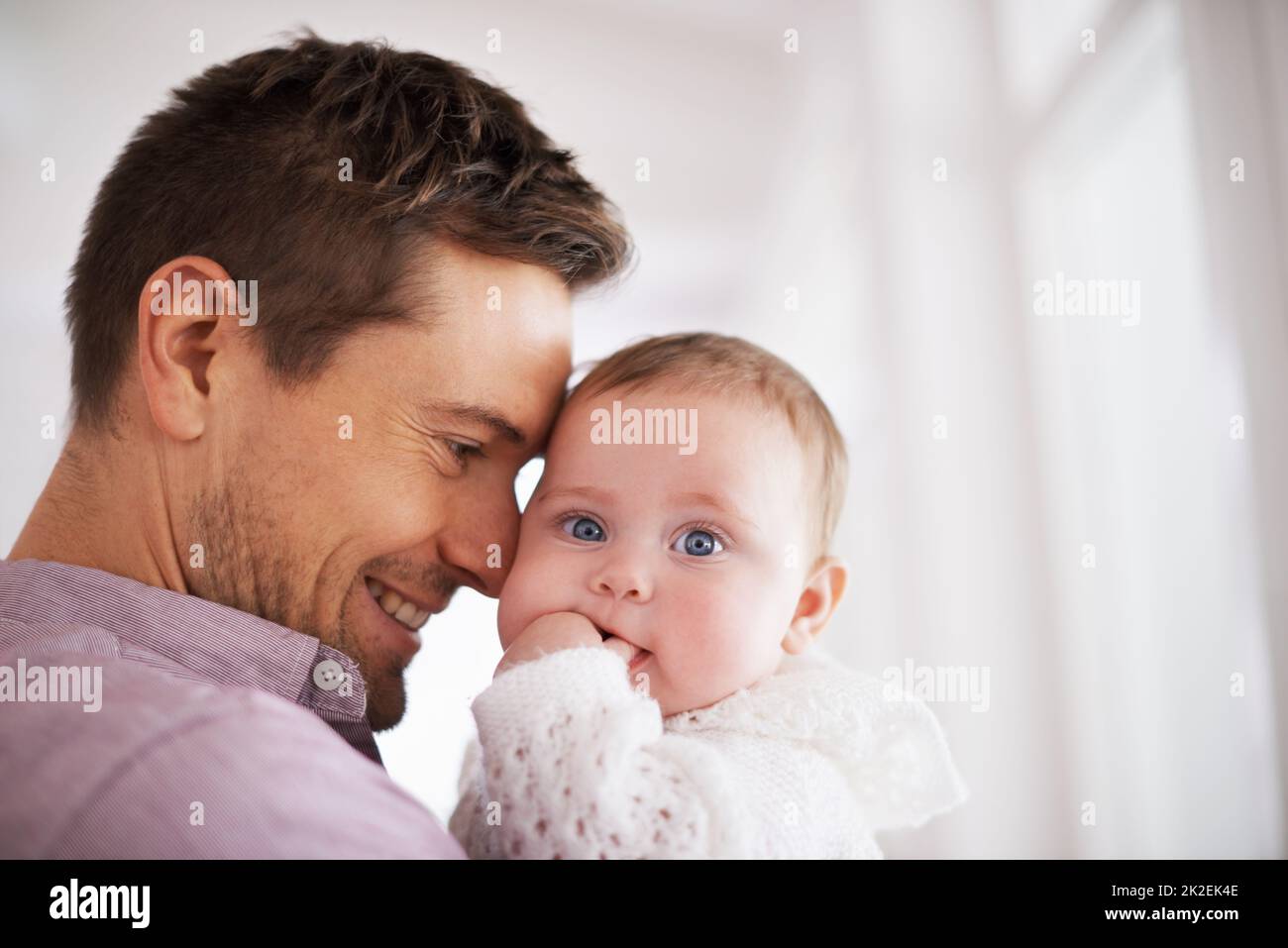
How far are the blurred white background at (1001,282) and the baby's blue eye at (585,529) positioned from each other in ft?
1.78

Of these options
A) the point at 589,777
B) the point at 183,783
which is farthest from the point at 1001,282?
the point at 183,783

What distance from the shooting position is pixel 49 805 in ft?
2.33

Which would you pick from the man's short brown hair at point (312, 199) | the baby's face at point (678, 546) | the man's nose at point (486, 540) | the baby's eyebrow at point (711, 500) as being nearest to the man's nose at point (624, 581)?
the baby's face at point (678, 546)

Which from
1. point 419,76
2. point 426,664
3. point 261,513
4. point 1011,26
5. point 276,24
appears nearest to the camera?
point 261,513

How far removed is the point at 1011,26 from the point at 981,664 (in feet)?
5.36

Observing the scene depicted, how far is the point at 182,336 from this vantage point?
1.24 metres

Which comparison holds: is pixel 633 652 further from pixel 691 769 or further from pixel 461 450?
pixel 461 450

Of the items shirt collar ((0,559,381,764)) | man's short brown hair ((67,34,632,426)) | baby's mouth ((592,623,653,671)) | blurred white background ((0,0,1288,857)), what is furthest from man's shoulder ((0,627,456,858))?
blurred white background ((0,0,1288,857))

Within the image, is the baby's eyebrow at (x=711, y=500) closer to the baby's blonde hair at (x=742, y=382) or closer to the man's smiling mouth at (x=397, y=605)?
the baby's blonde hair at (x=742, y=382)

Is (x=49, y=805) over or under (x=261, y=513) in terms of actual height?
under

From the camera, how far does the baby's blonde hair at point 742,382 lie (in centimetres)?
129

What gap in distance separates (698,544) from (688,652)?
146 mm

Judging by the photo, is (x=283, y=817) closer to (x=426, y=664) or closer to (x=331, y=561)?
(x=331, y=561)
